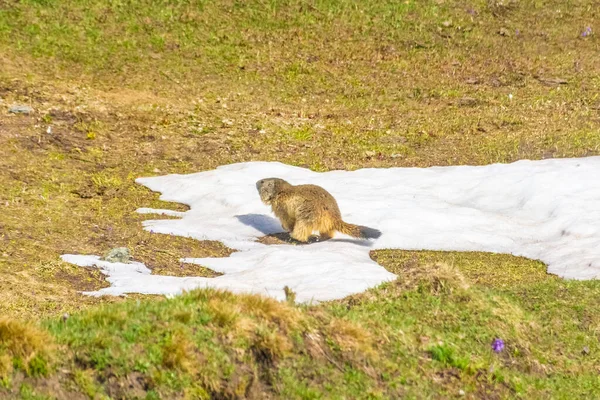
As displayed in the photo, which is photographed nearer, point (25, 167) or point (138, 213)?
point (138, 213)

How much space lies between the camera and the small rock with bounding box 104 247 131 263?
16942 millimetres

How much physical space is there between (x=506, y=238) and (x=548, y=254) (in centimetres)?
133

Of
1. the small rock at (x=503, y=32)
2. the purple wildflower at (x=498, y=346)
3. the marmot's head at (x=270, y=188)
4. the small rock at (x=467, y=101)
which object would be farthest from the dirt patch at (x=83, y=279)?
the small rock at (x=503, y=32)

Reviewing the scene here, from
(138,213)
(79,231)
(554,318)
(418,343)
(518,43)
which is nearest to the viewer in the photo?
(418,343)

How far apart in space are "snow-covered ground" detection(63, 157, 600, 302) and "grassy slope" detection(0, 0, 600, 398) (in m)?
0.79

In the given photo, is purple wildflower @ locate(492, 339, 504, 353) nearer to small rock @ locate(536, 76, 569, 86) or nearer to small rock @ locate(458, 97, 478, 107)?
small rock @ locate(458, 97, 478, 107)

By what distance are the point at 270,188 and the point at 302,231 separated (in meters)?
1.65

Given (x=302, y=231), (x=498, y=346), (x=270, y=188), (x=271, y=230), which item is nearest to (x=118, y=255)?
(x=302, y=231)

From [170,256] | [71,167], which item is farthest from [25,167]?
[170,256]

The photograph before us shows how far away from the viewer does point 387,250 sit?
19.1m

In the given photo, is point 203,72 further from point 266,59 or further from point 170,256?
point 170,256

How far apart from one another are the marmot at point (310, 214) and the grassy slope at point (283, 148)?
112 cm

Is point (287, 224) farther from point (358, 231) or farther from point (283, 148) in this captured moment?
point (283, 148)

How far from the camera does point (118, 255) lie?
17.0 metres
